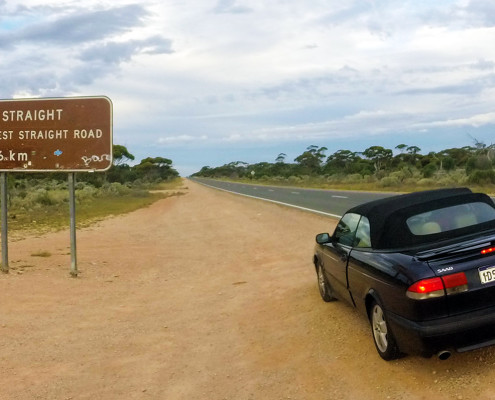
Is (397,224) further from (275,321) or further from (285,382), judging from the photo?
(275,321)

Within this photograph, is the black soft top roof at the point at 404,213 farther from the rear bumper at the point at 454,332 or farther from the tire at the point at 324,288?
the tire at the point at 324,288

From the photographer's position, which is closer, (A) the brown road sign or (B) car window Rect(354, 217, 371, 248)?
(B) car window Rect(354, 217, 371, 248)

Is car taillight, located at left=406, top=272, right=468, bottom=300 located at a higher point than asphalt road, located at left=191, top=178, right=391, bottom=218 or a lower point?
higher

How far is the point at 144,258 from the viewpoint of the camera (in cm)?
1330

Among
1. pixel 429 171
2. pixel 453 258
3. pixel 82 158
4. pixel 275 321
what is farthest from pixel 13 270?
pixel 429 171

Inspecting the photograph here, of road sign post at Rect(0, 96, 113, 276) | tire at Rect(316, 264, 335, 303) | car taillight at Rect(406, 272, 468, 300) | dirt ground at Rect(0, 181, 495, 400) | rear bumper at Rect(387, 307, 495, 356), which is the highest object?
road sign post at Rect(0, 96, 113, 276)

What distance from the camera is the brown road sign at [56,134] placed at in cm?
1043

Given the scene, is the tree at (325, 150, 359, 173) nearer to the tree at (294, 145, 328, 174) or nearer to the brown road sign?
the tree at (294, 145, 328, 174)

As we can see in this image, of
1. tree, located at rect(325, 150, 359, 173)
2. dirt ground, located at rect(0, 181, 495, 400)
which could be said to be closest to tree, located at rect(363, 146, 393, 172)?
tree, located at rect(325, 150, 359, 173)

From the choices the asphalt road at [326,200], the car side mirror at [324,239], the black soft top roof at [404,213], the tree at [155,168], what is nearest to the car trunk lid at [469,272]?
the black soft top roof at [404,213]

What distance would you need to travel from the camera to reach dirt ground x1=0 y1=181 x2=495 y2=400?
4.67 metres

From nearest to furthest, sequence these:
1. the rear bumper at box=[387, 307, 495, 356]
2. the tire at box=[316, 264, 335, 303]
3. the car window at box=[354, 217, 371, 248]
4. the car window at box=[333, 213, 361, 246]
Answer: the rear bumper at box=[387, 307, 495, 356], the car window at box=[354, 217, 371, 248], the car window at box=[333, 213, 361, 246], the tire at box=[316, 264, 335, 303]

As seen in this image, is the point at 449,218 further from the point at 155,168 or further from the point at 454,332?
the point at 155,168

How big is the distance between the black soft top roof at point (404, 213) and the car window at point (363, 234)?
0.08m
